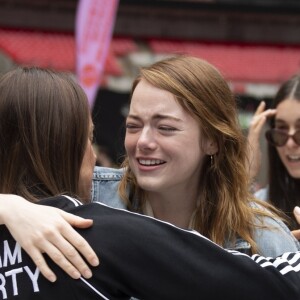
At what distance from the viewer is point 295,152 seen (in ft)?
11.8

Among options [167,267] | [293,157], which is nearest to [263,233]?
[167,267]

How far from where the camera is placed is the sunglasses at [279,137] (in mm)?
3592

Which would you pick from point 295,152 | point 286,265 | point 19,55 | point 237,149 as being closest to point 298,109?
point 295,152

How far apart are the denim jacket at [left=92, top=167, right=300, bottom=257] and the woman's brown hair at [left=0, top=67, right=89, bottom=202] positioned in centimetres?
51

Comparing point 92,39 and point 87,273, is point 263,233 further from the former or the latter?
point 92,39

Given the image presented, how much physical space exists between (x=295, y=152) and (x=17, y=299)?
215cm

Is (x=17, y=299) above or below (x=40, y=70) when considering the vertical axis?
below

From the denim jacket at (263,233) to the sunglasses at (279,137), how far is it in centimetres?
119

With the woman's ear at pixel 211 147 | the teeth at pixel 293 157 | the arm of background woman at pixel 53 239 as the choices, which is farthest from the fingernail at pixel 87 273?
the teeth at pixel 293 157

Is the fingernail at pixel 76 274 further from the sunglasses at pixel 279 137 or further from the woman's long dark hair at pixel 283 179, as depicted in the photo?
the sunglasses at pixel 279 137

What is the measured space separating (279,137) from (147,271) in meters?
2.03

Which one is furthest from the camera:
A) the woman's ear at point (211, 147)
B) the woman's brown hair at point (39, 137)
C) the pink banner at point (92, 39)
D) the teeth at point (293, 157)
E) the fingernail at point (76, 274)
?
the pink banner at point (92, 39)

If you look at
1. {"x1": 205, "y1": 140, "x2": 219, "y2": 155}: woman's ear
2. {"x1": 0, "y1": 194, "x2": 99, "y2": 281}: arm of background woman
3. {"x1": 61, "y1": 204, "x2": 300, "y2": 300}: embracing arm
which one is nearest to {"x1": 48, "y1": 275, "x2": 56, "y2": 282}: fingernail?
{"x1": 0, "y1": 194, "x2": 99, "y2": 281}: arm of background woman

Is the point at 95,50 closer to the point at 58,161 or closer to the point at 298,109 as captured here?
the point at 298,109
